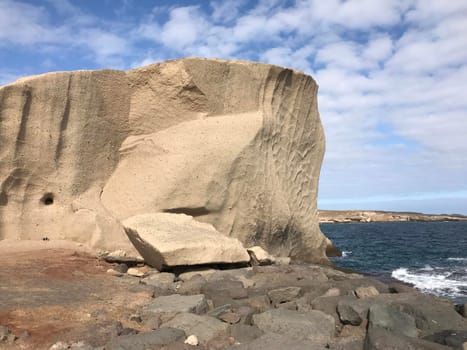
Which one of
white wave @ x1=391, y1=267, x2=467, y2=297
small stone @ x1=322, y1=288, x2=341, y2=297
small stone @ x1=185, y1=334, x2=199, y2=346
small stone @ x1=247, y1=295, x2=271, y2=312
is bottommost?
white wave @ x1=391, y1=267, x2=467, y2=297

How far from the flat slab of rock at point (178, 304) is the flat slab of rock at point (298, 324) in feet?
2.92

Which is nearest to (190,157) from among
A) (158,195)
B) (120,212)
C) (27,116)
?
(158,195)

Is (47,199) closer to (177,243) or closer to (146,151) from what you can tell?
(146,151)

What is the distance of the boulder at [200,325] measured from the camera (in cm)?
463

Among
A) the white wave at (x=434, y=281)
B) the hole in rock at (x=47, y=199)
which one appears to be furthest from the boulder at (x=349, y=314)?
the white wave at (x=434, y=281)

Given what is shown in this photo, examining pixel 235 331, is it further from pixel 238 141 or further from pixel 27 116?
pixel 27 116

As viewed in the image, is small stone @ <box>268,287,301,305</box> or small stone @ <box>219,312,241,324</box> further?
small stone @ <box>268,287,301,305</box>

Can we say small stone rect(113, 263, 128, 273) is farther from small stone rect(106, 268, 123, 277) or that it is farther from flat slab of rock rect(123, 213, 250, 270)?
flat slab of rock rect(123, 213, 250, 270)

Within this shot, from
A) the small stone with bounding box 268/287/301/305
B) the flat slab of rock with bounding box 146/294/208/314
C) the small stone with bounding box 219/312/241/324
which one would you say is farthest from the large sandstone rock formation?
the small stone with bounding box 219/312/241/324

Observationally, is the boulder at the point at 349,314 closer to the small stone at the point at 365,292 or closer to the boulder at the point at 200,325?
the small stone at the point at 365,292

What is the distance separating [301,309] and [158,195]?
6304 mm

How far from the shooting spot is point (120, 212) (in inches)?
438

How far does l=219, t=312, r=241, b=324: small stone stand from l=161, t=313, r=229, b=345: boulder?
0.18 m

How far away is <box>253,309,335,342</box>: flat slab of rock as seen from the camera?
15.3 ft
